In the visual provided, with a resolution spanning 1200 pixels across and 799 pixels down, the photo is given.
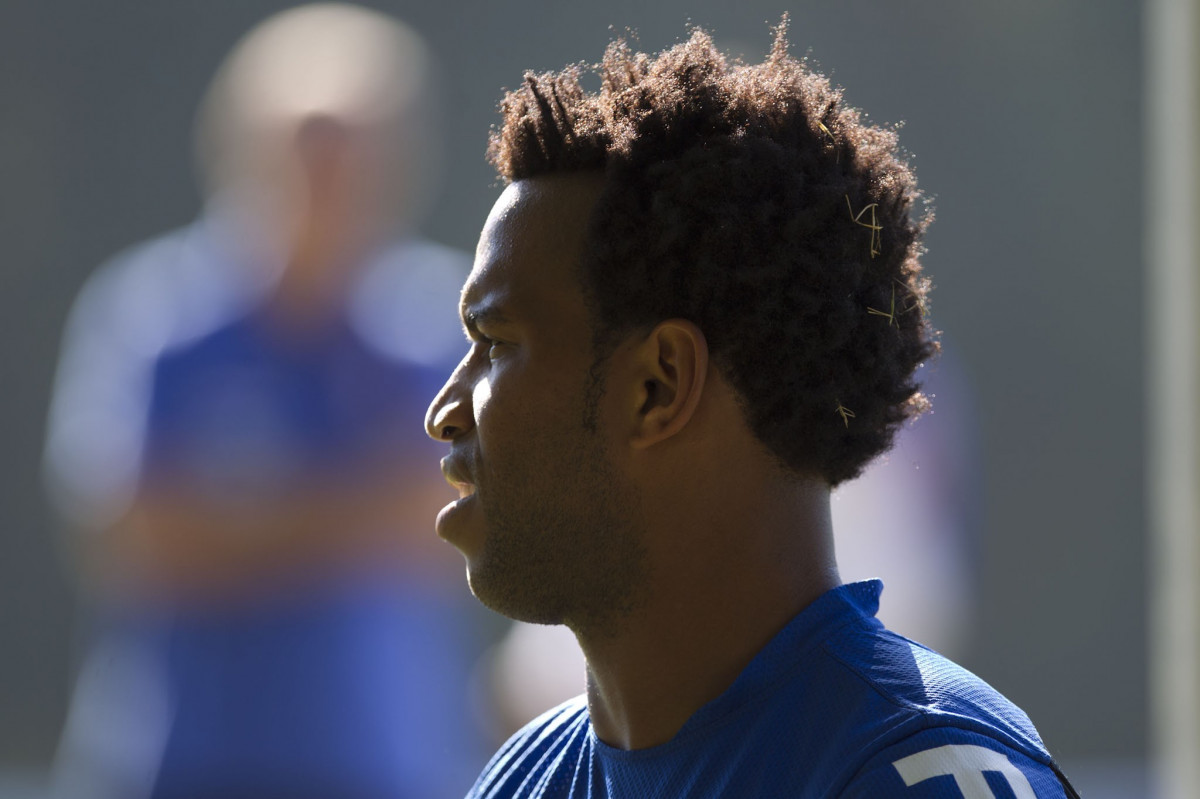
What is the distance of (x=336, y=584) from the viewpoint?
3049mm

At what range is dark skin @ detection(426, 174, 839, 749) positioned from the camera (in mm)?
1826

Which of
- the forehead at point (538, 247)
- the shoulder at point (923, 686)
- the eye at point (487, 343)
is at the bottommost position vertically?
the shoulder at point (923, 686)

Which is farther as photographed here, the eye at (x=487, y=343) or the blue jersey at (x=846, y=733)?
Result: the eye at (x=487, y=343)

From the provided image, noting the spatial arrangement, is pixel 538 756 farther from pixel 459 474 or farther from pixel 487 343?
pixel 487 343

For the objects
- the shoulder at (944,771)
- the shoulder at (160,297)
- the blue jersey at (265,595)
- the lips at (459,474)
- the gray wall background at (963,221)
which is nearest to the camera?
the shoulder at (944,771)

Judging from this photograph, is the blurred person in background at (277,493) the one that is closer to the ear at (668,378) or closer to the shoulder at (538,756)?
the shoulder at (538,756)

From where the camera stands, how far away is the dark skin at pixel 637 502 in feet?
5.99

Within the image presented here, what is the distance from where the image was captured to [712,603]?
1.82 meters

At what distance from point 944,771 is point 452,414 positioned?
2.71 feet

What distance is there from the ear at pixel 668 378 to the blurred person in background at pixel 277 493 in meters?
1.33

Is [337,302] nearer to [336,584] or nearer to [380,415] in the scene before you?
[380,415]

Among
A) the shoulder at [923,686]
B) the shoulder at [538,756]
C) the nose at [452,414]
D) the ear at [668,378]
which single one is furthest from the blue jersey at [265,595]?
the shoulder at [923,686]

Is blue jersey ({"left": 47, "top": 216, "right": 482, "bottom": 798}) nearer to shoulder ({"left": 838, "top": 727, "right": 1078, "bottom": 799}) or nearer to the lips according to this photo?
the lips

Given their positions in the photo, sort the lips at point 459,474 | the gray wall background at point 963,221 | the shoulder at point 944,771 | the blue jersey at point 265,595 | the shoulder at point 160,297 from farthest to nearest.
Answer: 1. the gray wall background at point 963,221
2. the shoulder at point 160,297
3. the blue jersey at point 265,595
4. the lips at point 459,474
5. the shoulder at point 944,771
